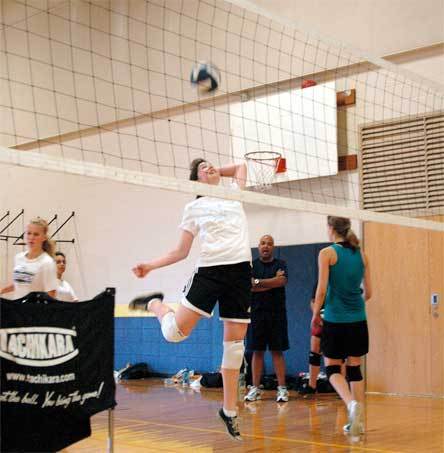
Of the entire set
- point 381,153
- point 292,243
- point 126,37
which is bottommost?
point 292,243

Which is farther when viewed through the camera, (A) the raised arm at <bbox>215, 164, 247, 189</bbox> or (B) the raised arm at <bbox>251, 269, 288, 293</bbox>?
(B) the raised arm at <bbox>251, 269, 288, 293</bbox>

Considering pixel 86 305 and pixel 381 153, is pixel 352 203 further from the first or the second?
pixel 86 305

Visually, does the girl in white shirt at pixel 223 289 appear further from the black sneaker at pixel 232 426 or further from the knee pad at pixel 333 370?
the knee pad at pixel 333 370

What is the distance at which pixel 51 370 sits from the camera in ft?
11.8

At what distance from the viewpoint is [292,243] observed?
408 inches

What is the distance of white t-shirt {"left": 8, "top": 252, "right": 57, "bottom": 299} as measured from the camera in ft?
18.0

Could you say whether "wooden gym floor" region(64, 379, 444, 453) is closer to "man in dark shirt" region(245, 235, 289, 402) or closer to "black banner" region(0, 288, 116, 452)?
"man in dark shirt" region(245, 235, 289, 402)

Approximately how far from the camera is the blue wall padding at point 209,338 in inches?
390

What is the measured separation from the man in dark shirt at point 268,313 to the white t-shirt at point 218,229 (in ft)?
11.4

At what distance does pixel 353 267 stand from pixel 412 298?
3988 millimetres

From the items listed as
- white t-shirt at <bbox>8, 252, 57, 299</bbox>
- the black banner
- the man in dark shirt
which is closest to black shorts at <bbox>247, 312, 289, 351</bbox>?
the man in dark shirt

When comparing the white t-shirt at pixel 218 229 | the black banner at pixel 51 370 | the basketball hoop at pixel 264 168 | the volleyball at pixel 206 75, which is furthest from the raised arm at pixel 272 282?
the black banner at pixel 51 370

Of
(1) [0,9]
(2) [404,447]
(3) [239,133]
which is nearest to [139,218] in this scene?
(3) [239,133]

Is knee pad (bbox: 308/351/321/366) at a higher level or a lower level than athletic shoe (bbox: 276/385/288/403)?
higher
